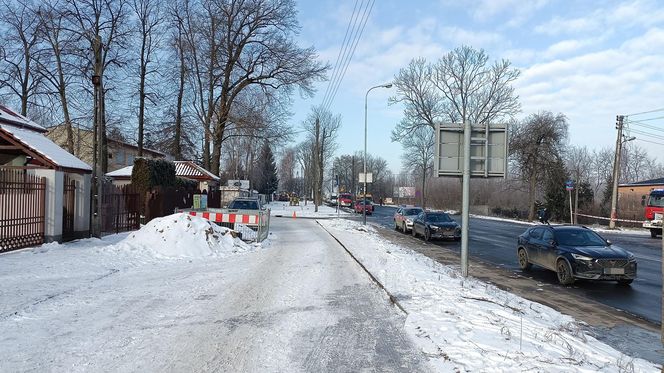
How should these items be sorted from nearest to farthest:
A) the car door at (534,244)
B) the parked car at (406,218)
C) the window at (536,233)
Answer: the car door at (534,244) → the window at (536,233) → the parked car at (406,218)

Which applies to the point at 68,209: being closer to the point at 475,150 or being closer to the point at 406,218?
the point at 475,150

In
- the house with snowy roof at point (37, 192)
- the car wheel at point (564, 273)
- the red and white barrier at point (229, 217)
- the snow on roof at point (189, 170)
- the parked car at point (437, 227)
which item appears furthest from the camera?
the snow on roof at point (189, 170)

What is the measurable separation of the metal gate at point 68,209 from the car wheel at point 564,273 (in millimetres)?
14067

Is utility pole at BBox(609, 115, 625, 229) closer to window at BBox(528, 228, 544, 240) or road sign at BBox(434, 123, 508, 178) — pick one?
window at BBox(528, 228, 544, 240)

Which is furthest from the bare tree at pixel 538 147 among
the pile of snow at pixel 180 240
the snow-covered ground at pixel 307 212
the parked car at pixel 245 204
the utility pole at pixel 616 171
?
the pile of snow at pixel 180 240

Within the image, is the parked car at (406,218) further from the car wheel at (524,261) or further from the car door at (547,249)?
the car door at (547,249)

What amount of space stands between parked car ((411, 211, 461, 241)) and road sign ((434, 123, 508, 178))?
12446 millimetres

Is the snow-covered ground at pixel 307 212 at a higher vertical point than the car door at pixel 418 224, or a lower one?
lower

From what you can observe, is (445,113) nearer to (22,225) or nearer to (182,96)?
(182,96)

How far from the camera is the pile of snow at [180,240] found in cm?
1331

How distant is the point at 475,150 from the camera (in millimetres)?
11055

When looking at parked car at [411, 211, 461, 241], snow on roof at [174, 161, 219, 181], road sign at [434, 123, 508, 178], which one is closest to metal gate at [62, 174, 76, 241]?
road sign at [434, 123, 508, 178]

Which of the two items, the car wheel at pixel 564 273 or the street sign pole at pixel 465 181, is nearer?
the street sign pole at pixel 465 181

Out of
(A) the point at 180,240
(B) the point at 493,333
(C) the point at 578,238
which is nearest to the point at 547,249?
(C) the point at 578,238
